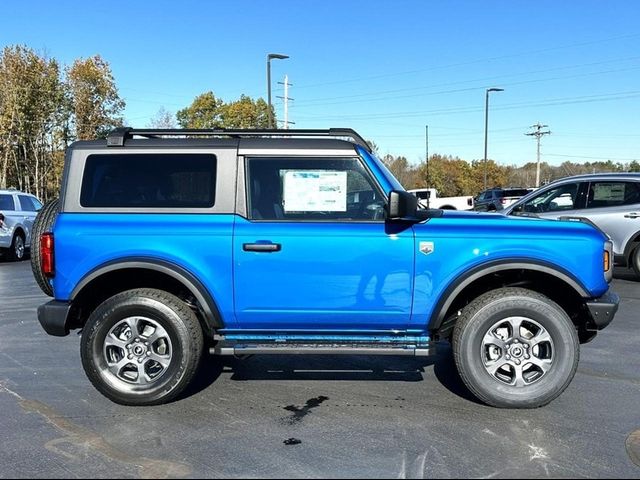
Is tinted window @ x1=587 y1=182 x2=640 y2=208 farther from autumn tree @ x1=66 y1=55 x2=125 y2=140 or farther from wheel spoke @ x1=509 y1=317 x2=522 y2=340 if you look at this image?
autumn tree @ x1=66 y1=55 x2=125 y2=140

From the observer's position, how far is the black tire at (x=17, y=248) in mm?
14234

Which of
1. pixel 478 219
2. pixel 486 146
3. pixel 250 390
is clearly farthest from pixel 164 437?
pixel 486 146

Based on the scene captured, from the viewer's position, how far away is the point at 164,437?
3.59 meters

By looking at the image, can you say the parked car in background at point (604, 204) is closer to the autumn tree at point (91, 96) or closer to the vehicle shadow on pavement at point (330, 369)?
the vehicle shadow on pavement at point (330, 369)

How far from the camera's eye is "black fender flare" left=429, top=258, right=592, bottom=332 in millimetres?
3951

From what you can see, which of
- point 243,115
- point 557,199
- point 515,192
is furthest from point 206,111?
point 557,199

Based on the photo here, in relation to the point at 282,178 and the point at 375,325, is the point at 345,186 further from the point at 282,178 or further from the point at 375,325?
the point at 375,325

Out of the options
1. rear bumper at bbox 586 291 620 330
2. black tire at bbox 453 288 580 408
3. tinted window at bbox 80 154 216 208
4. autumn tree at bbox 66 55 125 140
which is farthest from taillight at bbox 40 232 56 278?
autumn tree at bbox 66 55 125 140

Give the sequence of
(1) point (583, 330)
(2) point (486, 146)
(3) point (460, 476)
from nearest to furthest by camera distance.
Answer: (3) point (460, 476)
(1) point (583, 330)
(2) point (486, 146)

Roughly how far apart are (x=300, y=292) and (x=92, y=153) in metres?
1.93

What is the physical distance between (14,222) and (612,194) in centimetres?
1389

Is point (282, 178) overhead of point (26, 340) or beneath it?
overhead

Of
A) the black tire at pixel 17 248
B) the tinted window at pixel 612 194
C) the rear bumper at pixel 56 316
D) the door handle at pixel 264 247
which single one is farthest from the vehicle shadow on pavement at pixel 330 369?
the black tire at pixel 17 248

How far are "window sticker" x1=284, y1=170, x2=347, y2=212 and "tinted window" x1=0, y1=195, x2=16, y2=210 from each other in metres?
12.8
